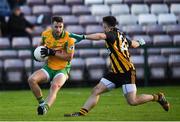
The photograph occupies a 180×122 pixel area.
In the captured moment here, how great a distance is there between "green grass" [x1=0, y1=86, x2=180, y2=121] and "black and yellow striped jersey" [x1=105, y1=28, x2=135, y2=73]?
0.92 metres

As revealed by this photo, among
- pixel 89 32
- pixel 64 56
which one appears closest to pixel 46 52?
pixel 64 56

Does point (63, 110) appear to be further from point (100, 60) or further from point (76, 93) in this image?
point (100, 60)

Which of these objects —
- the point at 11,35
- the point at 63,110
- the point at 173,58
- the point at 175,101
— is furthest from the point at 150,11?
the point at 63,110

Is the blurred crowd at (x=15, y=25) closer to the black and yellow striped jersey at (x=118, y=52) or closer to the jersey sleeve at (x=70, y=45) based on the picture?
the jersey sleeve at (x=70, y=45)

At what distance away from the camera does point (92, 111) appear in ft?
48.3

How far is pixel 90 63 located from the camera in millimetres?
21297

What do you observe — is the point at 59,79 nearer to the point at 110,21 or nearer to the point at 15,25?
the point at 110,21

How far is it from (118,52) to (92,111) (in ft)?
5.93

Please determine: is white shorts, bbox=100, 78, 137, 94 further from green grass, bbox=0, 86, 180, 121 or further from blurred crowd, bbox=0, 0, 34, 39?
blurred crowd, bbox=0, 0, 34, 39

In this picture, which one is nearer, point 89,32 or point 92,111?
point 92,111

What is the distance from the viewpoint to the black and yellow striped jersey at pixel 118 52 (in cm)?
1336

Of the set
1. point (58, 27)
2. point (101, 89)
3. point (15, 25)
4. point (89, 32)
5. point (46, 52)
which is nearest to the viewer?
point (101, 89)

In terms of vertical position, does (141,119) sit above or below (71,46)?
below

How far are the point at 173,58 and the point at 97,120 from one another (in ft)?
30.0
